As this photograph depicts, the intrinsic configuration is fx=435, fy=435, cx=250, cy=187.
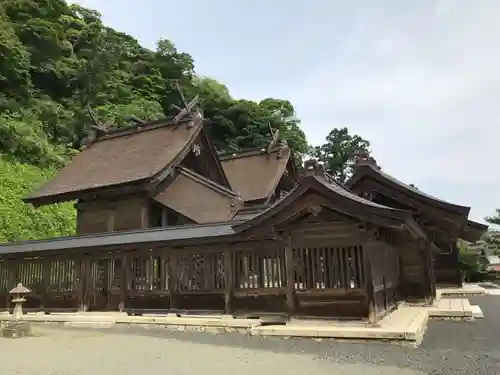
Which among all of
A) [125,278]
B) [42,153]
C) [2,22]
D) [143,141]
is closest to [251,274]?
[125,278]

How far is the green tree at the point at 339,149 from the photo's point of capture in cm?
5178

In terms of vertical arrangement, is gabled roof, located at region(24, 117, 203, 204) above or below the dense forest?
below

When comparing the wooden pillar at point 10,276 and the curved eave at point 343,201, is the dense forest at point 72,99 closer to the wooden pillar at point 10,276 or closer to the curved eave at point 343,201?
the wooden pillar at point 10,276

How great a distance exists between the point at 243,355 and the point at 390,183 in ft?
27.3

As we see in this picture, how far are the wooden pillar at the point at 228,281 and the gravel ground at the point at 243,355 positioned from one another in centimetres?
151

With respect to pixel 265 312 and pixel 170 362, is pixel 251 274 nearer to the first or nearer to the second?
pixel 265 312

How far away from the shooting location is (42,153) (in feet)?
88.6

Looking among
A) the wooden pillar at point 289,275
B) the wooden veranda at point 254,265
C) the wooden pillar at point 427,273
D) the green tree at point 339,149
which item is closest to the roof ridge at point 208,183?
the wooden veranda at point 254,265

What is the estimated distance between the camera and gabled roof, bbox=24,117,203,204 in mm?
16984

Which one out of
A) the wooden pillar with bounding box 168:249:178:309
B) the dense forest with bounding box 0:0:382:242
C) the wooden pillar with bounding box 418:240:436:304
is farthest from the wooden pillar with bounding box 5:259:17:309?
the wooden pillar with bounding box 418:240:436:304

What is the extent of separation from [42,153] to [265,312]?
71.4 feet

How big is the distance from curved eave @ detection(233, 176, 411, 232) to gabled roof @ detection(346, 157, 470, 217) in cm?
432

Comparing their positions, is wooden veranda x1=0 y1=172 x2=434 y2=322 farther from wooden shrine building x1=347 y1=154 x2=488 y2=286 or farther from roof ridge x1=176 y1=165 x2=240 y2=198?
roof ridge x1=176 y1=165 x2=240 y2=198

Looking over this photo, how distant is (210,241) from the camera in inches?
447
